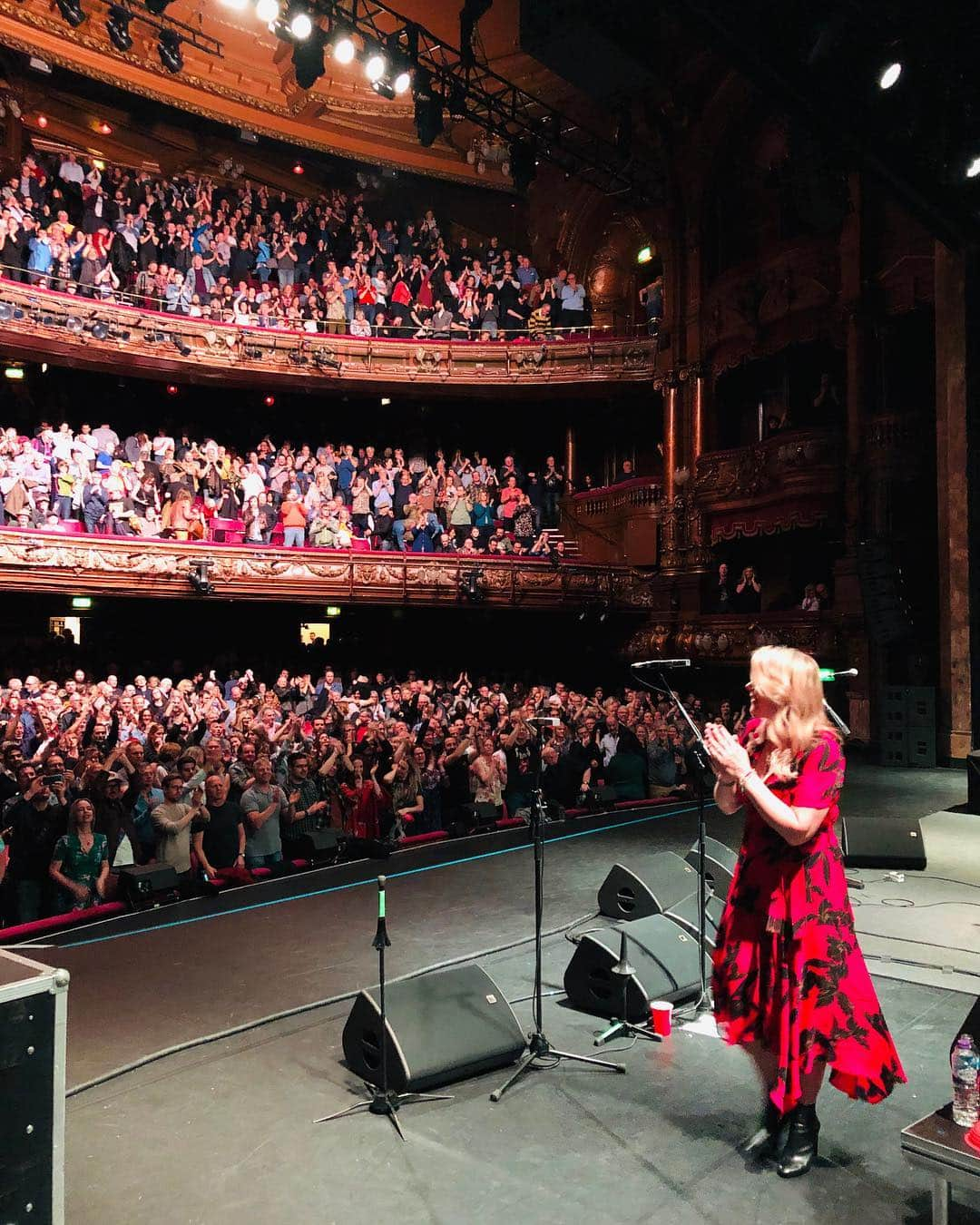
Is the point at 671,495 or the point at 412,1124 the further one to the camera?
the point at 671,495

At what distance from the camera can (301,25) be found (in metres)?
11.4

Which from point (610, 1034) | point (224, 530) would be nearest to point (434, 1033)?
point (610, 1034)

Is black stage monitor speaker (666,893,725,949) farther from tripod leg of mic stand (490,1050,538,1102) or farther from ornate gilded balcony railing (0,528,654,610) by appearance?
ornate gilded balcony railing (0,528,654,610)

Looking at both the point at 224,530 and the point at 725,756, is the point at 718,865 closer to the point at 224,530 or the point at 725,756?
the point at 725,756

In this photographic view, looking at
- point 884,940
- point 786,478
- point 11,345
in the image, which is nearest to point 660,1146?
point 884,940

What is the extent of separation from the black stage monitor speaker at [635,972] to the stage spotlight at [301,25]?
→ 1123 cm

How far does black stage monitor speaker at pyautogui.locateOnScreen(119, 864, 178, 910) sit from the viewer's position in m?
5.98

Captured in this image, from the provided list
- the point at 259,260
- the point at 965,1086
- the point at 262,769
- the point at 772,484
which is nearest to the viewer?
the point at 965,1086

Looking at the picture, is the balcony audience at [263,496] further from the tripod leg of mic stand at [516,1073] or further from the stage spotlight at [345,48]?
the tripod leg of mic stand at [516,1073]

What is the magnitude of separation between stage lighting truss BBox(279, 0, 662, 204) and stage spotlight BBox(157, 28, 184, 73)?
2252 mm

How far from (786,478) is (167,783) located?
487 inches

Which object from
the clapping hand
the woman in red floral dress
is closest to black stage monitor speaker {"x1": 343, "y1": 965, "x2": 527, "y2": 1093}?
the woman in red floral dress

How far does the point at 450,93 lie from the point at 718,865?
14.3 metres

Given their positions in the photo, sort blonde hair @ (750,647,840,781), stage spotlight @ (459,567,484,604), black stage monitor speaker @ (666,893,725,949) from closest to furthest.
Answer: blonde hair @ (750,647,840,781) < black stage monitor speaker @ (666,893,725,949) < stage spotlight @ (459,567,484,604)
